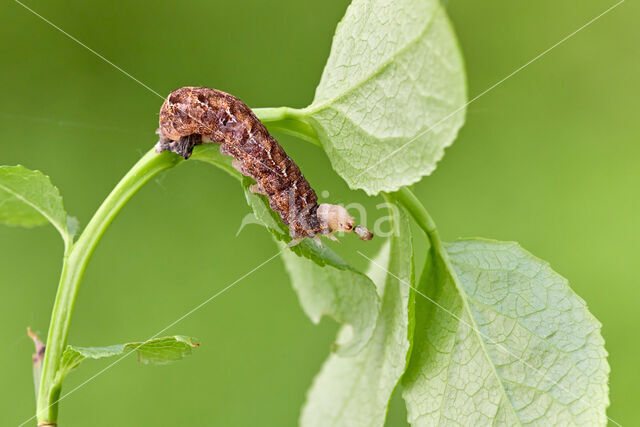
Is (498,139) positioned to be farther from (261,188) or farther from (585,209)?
(261,188)

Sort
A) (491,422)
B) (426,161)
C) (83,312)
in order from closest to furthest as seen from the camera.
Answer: (426,161)
(491,422)
(83,312)

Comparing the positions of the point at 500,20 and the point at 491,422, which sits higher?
the point at 500,20

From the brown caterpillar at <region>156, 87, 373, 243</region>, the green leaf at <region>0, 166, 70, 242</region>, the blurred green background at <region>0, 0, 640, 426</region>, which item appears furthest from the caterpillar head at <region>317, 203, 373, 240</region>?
the blurred green background at <region>0, 0, 640, 426</region>

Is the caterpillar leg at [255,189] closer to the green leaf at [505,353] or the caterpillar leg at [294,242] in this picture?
the caterpillar leg at [294,242]

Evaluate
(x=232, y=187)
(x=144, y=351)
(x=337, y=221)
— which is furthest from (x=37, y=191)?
(x=232, y=187)

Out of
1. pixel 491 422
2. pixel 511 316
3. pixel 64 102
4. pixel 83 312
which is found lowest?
pixel 491 422

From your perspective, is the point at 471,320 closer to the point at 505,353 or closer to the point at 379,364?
the point at 505,353

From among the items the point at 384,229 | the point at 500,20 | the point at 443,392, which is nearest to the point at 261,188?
the point at 384,229
